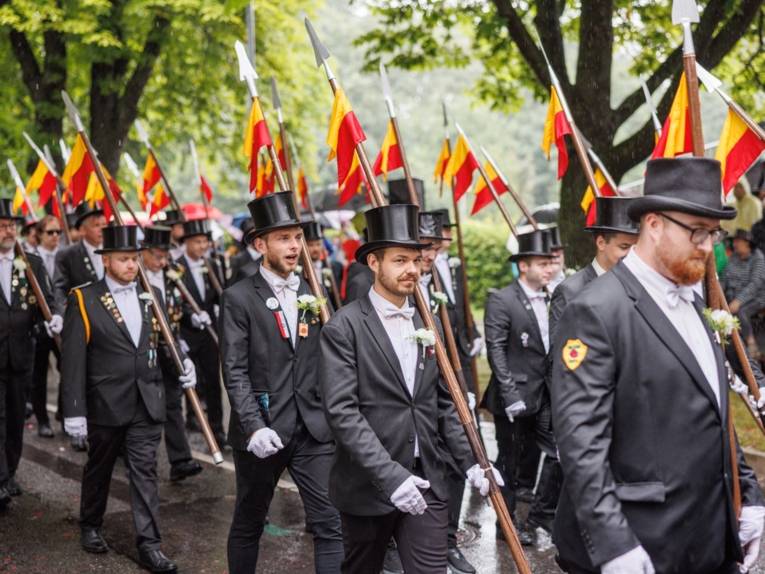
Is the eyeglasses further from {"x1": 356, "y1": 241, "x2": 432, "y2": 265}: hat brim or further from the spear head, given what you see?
the spear head

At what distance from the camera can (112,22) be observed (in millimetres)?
13742

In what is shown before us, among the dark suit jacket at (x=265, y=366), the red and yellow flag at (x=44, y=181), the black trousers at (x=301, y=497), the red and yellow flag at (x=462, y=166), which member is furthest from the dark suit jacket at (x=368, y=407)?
the red and yellow flag at (x=44, y=181)

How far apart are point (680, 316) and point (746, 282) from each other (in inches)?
387

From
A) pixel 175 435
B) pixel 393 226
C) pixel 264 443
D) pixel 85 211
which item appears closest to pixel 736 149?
pixel 393 226

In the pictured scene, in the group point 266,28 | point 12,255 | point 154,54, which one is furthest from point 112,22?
point 12,255

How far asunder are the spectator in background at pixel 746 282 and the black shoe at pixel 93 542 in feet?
28.1

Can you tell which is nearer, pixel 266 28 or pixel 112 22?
pixel 112 22

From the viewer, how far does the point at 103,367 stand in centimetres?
700

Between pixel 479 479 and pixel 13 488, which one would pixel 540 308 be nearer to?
pixel 479 479

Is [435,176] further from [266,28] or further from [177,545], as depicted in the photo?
[266,28]

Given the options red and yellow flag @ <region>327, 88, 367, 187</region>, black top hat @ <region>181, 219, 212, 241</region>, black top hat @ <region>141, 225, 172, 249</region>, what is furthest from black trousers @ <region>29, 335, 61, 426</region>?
red and yellow flag @ <region>327, 88, 367, 187</region>

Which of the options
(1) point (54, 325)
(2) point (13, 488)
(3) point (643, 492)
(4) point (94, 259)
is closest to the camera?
(3) point (643, 492)

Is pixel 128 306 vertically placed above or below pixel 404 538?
above

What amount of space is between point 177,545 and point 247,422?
205cm
